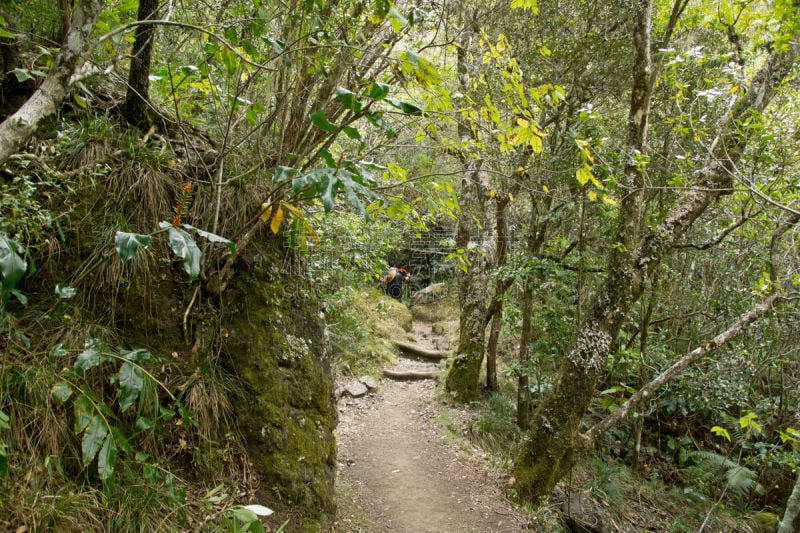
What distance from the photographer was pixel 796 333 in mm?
6367

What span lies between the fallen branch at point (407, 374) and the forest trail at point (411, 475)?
1.06 meters

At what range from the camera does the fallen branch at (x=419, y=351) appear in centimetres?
1052

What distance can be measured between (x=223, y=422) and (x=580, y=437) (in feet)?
12.5

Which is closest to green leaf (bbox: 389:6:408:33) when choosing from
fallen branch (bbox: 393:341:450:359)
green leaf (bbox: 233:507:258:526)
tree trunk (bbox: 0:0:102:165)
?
tree trunk (bbox: 0:0:102:165)

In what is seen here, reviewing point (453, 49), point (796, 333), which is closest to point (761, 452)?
point (796, 333)

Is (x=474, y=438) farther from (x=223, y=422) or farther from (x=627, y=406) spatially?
(x=223, y=422)

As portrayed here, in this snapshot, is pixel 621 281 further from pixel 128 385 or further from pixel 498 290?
pixel 128 385

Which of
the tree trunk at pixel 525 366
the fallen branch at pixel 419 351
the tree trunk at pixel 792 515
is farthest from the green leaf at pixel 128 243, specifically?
the fallen branch at pixel 419 351

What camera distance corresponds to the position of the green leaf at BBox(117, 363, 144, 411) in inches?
66.4

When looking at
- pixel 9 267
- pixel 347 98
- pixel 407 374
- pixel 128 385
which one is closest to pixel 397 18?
pixel 347 98

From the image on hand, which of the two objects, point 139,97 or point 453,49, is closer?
point 139,97

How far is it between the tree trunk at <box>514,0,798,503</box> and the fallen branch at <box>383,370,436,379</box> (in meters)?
4.44

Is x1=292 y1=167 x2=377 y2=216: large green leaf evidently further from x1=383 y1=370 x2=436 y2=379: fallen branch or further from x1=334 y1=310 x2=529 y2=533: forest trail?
x1=383 y1=370 x2=436 y2=379: fallen branch

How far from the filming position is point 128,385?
68.1 inches
